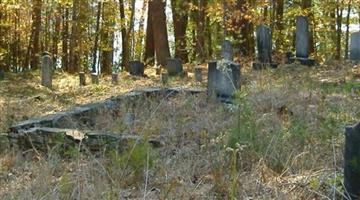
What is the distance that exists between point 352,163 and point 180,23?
19669 mm

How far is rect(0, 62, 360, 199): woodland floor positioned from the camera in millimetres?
3859

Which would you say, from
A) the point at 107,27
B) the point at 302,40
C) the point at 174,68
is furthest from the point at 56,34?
the point at 302,40

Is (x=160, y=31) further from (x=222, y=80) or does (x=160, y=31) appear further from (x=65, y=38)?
(x=65, y=38)

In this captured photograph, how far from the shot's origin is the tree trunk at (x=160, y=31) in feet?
59.4

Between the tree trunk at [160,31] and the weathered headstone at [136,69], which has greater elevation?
the tree trunk at [160,31]

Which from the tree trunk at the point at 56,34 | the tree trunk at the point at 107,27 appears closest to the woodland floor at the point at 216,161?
the tree trunk at the point at 107,27

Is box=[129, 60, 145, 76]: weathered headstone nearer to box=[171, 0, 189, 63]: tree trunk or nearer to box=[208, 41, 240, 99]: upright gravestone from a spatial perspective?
box=[171, 0, 189, 63]: tree trunk

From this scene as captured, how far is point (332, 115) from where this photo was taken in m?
6.03

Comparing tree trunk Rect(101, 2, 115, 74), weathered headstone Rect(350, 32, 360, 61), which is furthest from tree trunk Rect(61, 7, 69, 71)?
weathered headstone Rect(350, 32, 360, 61)

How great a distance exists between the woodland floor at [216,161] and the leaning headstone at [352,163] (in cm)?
9

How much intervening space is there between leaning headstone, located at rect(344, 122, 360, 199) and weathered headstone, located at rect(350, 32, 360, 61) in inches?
433

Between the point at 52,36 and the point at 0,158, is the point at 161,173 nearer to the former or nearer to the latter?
the point at 0,158

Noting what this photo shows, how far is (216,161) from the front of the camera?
14.5 ft

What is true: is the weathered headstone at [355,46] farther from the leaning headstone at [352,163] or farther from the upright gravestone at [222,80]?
the leaning headstone at [352,163]
